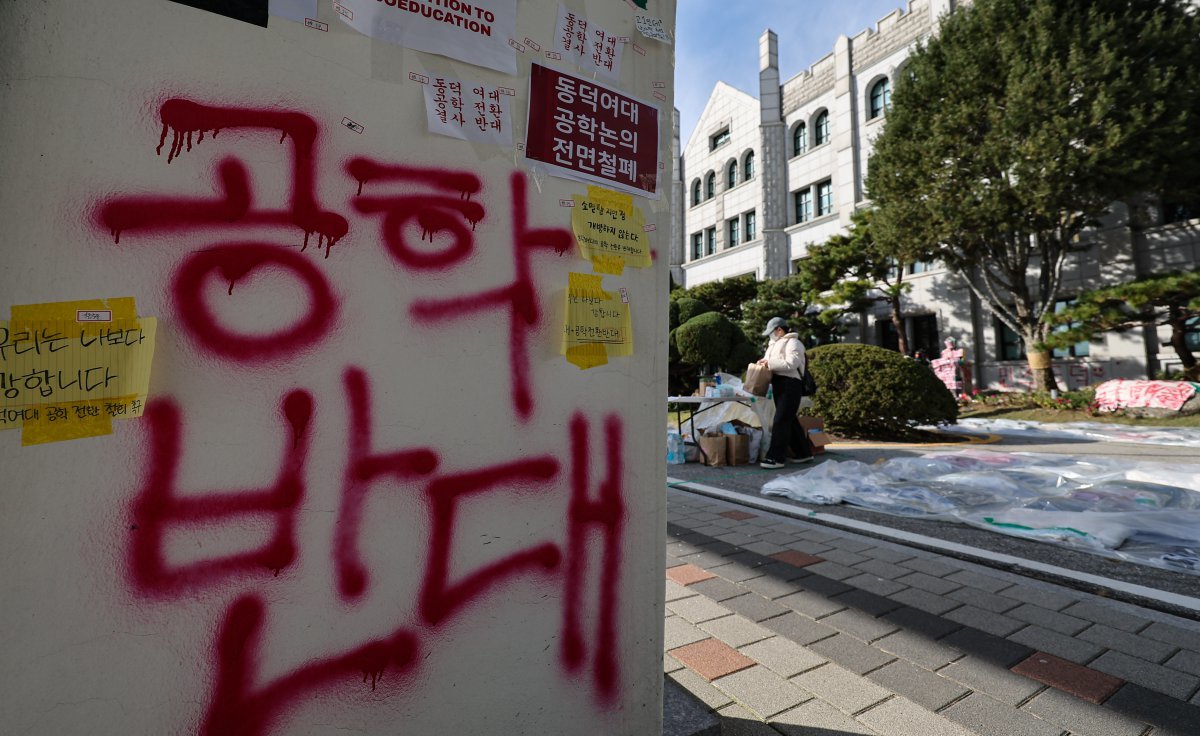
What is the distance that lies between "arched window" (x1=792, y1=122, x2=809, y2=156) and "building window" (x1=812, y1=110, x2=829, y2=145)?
1.56ft

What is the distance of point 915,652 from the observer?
7.66 ft

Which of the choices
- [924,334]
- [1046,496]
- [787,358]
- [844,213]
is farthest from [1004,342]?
[1046,496]

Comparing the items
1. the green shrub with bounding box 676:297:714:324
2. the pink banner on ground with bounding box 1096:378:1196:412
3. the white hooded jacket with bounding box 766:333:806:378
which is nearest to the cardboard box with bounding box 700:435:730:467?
the white hooded jacket with bounding box 766:333:806:378

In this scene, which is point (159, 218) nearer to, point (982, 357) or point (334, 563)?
point (334, 563)

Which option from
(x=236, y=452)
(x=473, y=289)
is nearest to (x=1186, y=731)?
(x=473, y=289)

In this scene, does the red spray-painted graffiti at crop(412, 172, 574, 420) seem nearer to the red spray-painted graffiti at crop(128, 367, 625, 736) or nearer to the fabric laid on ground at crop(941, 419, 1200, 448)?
the red spray-painted graffiti at crop(128, 367, 625, 736)

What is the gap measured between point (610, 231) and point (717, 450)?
19.2 ft

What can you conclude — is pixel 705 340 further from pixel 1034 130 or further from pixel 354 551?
pixel 354 551

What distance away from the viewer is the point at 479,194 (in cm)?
139

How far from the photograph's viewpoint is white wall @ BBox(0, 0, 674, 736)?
98 cm

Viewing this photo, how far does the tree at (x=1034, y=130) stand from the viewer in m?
12.8

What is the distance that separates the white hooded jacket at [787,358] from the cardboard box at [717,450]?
108 centimetres

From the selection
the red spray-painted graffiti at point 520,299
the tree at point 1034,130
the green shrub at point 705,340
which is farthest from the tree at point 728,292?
the red spray-painted graffiti at point 520,299

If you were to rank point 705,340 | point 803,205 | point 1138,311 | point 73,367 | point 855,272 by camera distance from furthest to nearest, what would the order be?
1. point 803,205
2. point 855,272
3. point 705,340
4. point 1138,311
5. point 73,367
